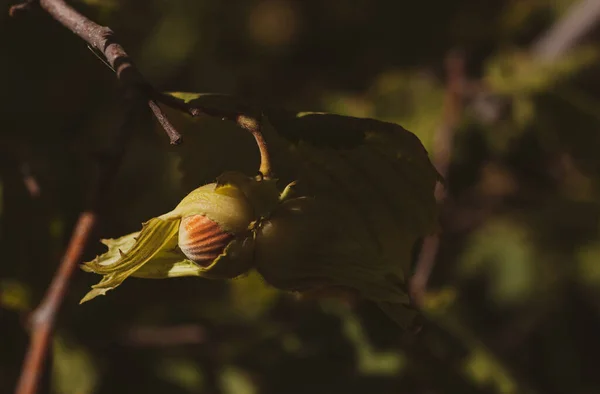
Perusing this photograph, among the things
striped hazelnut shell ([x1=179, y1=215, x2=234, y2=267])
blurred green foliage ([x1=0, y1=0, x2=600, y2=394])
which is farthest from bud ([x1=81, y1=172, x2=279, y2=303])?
blurred green foliage ([x1=0, y1=0, x2=600, y2=394])

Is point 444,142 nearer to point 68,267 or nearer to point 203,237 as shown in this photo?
point 68,267

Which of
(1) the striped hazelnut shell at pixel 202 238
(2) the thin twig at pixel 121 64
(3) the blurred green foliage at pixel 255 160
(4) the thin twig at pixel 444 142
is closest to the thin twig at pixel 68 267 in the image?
(3) the blurred green foliage at pixel 255 160

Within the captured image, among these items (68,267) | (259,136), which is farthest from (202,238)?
(68,267)

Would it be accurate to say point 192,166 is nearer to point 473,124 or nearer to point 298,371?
point 298,371

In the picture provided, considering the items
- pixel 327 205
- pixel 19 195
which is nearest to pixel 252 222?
pixel 327 205

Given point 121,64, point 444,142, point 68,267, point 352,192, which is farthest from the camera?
point 444,142
